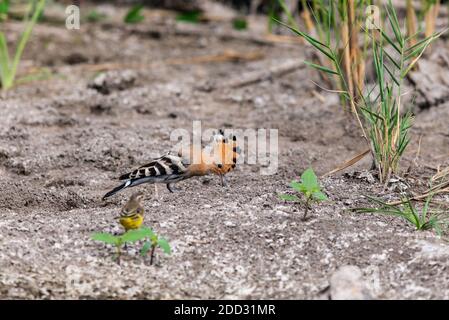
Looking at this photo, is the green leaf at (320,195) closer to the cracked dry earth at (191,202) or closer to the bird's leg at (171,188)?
the cracked dry earth at (191,202)

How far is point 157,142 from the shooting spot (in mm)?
5164

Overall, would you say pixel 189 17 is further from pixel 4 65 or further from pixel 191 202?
pixel 191 202

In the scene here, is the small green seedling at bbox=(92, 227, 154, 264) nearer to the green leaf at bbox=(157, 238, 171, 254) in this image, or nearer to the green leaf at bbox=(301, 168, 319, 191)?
the green leaf at bbox=(157, 238, 171, 254)

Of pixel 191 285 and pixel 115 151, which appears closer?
pixel 191 285

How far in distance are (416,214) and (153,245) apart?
4.03 feet

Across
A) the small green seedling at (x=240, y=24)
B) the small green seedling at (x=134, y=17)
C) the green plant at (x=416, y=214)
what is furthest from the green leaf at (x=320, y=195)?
the small green seedling at (x=134, y=17)

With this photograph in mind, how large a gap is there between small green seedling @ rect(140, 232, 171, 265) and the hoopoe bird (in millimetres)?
753

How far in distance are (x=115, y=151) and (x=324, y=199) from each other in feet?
5.25

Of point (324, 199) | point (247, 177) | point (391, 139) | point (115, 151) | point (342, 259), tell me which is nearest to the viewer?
point (342, 259)

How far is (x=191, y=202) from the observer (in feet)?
13.3

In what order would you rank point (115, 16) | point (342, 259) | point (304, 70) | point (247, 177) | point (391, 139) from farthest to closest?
point (115, 16), point (304, 70), point (247, 177), point (391, 139), point (342, 259)

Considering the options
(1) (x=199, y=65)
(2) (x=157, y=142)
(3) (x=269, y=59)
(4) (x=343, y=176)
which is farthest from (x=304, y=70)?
(4) (x=343, y=176)

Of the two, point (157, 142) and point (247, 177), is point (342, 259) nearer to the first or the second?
point (247, 177)
